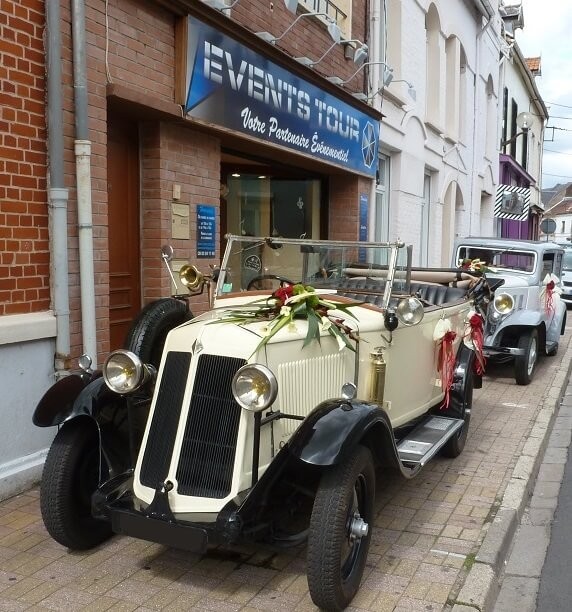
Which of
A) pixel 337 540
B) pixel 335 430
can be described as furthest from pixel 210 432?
pixel 337 540

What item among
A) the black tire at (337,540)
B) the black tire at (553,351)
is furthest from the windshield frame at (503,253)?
the black tire at (337,540)

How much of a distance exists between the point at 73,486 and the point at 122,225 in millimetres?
2816

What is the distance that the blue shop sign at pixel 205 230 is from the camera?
247 inches

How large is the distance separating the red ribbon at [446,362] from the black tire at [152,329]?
6.46 feet

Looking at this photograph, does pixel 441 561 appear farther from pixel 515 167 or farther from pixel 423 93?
pixel 515 167

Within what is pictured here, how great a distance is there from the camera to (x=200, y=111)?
5.93 m

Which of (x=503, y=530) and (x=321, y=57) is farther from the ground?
(x=321, y=57)

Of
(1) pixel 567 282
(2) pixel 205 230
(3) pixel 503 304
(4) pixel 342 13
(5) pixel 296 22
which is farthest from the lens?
(1) pixel 567 282

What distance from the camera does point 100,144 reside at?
488cm

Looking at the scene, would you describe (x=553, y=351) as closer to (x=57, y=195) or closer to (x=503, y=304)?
(x=503, y=304)

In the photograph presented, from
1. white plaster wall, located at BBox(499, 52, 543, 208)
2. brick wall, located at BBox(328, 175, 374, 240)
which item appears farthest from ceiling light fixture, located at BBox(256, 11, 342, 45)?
white plaster wall, located at BBox(499, 52, 543, 208)

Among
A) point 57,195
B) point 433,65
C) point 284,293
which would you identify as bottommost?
point 284,293

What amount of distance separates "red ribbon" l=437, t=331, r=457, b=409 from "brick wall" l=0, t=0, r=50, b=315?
2.84 m

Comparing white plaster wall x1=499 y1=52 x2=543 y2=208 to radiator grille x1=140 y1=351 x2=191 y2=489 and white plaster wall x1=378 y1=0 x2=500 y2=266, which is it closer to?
white plaster wall x1=378 y1=0 x2=500 y2=266
